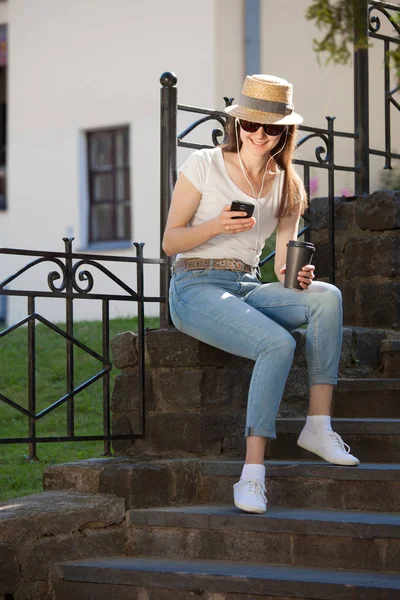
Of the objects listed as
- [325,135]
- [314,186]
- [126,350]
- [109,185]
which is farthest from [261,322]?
[109,185]

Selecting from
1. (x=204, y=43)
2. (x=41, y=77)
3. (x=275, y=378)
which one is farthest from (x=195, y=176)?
(x=41, y=77)

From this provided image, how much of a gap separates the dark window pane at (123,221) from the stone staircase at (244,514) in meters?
8.61

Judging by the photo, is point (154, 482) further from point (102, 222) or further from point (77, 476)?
point (102, 222)

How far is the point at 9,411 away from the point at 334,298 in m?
3.48

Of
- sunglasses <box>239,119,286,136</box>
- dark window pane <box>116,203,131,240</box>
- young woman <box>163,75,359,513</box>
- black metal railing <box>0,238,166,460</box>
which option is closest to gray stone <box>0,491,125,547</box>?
black metal railing <box>0,238,166,460</box>

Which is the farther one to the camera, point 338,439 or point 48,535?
point 338,439

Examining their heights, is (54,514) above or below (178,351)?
below

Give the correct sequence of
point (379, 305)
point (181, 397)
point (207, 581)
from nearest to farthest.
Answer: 1. point (207, 581)
2. point (181, 397)
3. point (379, 305)

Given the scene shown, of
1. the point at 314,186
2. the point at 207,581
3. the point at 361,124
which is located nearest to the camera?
the point at 207,581

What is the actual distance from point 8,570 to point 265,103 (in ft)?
6.34

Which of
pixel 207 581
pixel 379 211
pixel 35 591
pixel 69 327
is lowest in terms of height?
pixel 35 591

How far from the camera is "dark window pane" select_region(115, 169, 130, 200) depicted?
44.6ft

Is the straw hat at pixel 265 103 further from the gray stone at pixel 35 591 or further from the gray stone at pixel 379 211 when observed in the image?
the gray stone at pixel 35 591

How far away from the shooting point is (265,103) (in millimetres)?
4496
